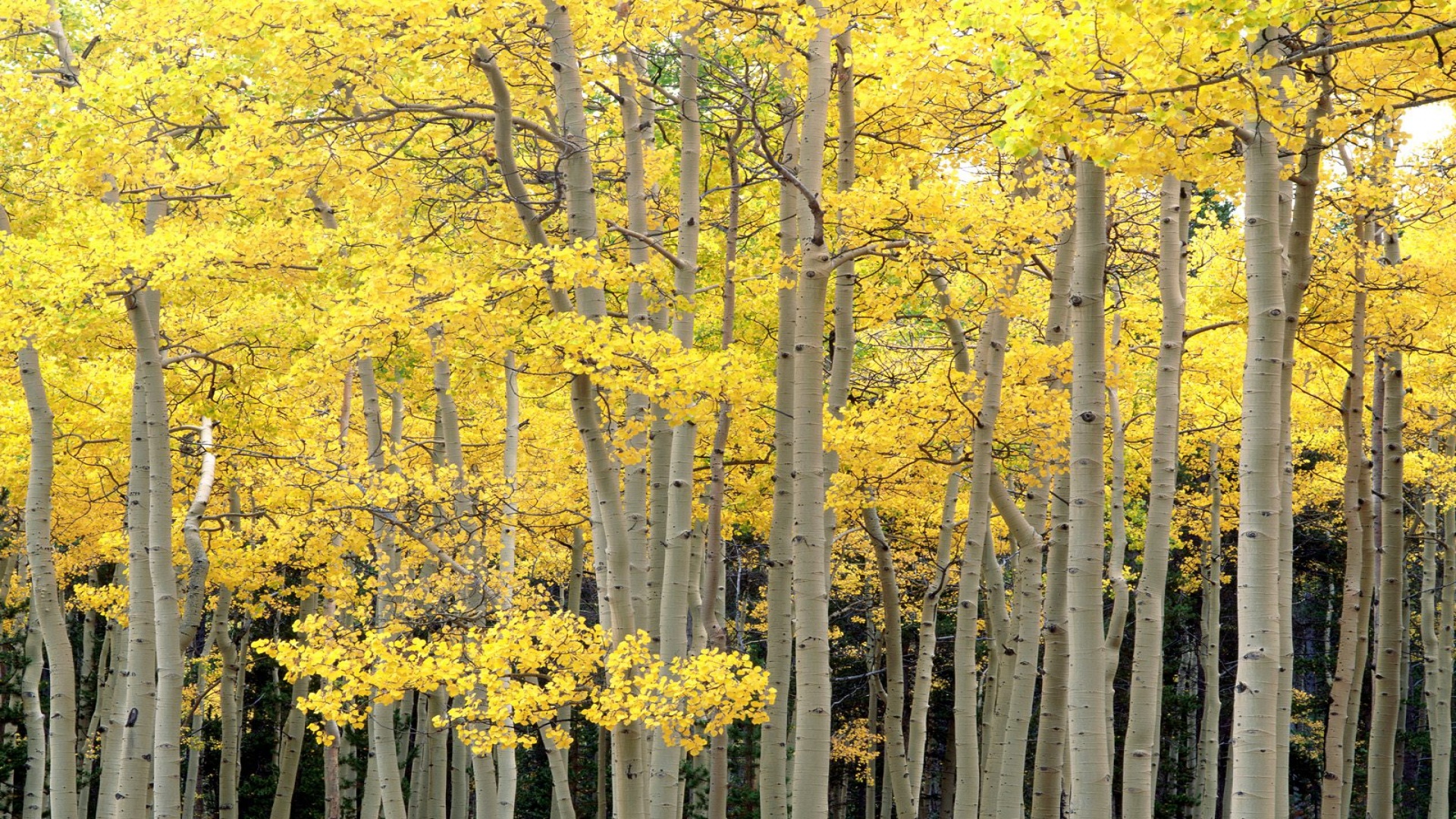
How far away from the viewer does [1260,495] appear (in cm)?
477

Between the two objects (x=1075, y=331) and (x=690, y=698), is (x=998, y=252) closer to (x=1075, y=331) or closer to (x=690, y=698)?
(x=1075, y=331)

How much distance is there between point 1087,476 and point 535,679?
355cm

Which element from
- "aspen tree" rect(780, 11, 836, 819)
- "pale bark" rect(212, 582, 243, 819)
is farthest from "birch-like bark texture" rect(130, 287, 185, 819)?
"pale bark" rect(212, 582, 243, 819)

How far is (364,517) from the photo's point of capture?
37.5 ft

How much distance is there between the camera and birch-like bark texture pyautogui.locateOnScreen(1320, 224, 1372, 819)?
8602mm

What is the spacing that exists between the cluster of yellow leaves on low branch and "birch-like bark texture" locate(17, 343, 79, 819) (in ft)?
10.9

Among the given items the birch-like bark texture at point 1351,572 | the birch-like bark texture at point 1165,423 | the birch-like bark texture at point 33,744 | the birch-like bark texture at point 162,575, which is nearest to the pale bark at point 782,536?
the birch-like bark texture at point 1165,423

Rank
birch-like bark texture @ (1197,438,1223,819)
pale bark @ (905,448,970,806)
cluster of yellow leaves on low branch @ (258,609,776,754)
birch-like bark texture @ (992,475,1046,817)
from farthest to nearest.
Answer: birch-like bark texture @ (1197,438,1223,819)
pale bark @ (905,448,970,806)
birch-like bark texture @ (992,475,1046,817)
cluster of yellow leaves on low branch @ (258,609,776,754)

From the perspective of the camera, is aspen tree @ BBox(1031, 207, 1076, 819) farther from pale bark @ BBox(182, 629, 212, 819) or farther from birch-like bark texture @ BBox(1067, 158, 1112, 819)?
pale bark @ BBox(182, 629, 212, 819)

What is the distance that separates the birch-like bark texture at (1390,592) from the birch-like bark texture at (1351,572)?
0.60 feet

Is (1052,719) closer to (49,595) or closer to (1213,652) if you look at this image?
(49,595)

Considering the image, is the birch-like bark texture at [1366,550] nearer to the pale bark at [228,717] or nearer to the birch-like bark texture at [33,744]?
the birch-like bark texture at [33,744]

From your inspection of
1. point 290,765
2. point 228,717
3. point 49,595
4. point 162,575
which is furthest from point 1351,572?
point 228,717

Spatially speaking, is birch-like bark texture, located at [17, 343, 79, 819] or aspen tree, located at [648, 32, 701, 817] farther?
Result: birch-like bark texture, located at [17, 343, 79, 819]
